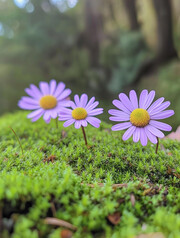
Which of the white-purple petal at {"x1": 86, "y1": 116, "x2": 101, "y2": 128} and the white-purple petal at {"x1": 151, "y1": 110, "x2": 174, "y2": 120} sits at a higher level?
the white-purple petal at {"x1": 86, "y1": 116, "x2": 101, "y2": 128}

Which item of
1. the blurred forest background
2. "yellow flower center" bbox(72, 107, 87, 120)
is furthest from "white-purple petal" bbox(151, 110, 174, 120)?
the blurred forest background

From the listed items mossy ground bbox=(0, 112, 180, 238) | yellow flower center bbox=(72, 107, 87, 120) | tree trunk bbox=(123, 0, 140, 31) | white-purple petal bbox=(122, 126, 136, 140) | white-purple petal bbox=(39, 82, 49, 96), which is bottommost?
mossy ground bbox=(0, 112, 180, 238)

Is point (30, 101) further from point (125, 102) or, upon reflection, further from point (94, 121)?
point (125, 102)

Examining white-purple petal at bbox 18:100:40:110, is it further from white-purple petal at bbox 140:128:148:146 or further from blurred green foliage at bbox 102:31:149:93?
blurred green foliage at bbox 102:31:149:93

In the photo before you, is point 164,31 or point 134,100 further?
point 164,31

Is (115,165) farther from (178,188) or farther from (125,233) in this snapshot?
(125,233)

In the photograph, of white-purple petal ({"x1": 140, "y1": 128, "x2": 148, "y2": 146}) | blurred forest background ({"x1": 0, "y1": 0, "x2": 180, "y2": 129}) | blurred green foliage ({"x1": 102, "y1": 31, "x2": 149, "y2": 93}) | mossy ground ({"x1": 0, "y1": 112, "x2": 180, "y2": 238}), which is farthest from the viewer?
blurred green foliage ({"x1": 102, "y1": 31, "x2": 149, "y2": 93})

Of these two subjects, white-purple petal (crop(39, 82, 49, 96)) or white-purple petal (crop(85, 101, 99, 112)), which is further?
white-purple petal (crop(39, 82, 49, 96))

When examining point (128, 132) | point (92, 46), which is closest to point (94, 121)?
point (128, 132)
